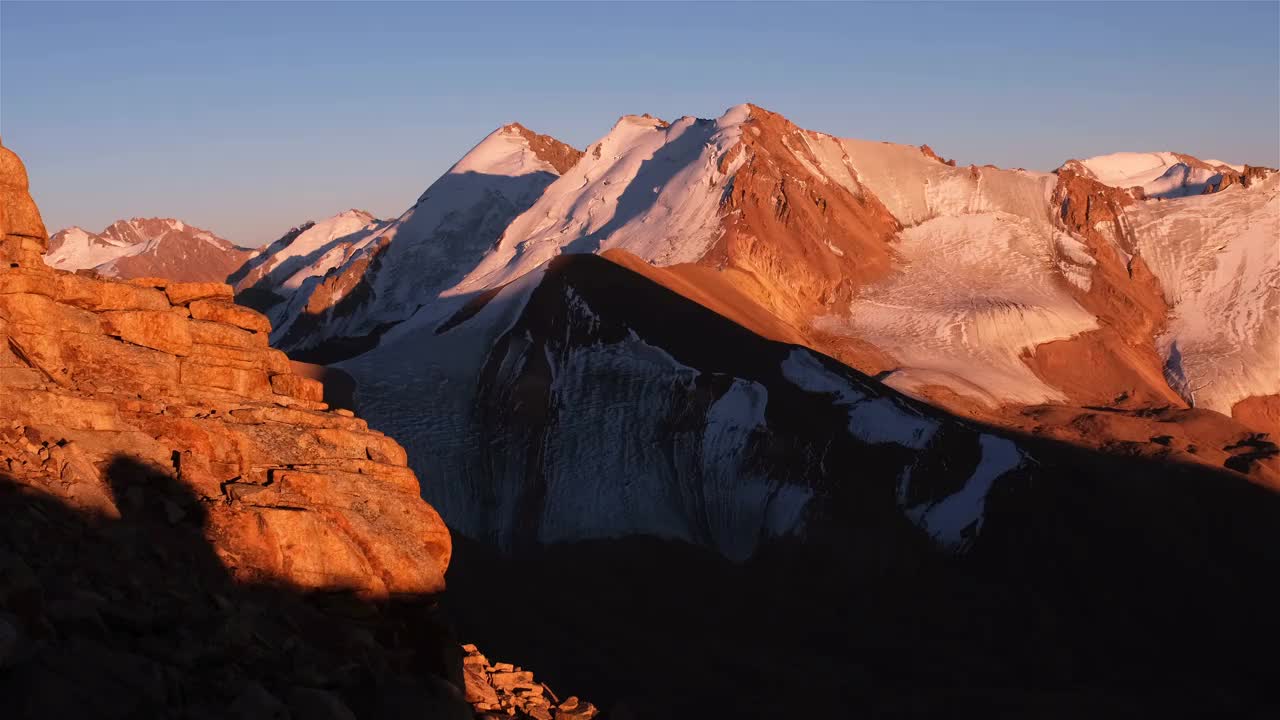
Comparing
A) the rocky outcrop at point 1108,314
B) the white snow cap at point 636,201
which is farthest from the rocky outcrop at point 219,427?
the rocky outcrop at point 1108,314

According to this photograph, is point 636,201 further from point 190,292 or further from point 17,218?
point 17,218

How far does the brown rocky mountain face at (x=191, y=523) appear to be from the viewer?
44.2 ft

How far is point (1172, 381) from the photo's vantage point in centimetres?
9312

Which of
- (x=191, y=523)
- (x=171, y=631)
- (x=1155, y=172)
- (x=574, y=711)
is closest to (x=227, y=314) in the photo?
(x=191, y=523)

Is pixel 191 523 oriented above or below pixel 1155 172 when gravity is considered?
below

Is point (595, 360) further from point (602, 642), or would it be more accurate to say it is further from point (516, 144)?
point (516, 144)

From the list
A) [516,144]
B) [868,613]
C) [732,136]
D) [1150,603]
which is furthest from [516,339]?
[516,144]

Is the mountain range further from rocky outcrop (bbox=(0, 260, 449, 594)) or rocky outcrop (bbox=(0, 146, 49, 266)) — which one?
rocky outcrop (bbox=(0, 146, 49, 266))

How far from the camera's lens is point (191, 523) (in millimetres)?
17484

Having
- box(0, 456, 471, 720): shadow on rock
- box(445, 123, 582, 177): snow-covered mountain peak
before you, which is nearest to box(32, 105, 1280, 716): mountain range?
box(445, 123, 582, 177): snow-covered mountain peak

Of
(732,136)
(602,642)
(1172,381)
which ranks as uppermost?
(732,136)

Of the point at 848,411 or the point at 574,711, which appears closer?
the point at 574,711

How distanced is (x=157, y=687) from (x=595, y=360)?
55959 millimetres

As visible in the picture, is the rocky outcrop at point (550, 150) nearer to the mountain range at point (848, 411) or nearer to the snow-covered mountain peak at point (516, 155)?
the snow-covered mountain peak at point (516, 155)
